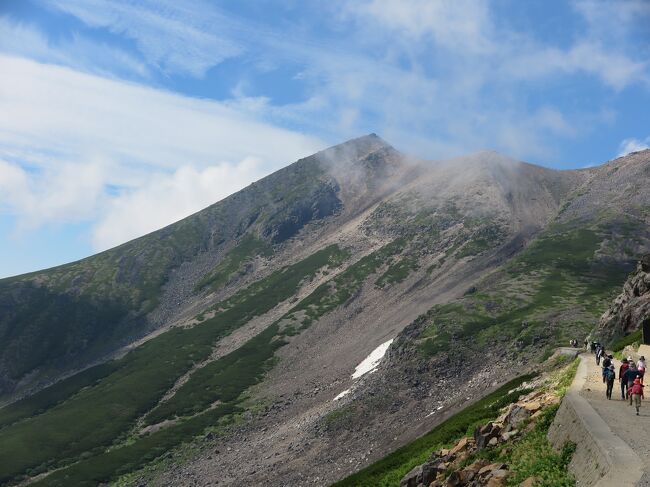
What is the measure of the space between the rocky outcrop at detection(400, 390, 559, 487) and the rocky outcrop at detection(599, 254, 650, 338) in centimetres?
3635

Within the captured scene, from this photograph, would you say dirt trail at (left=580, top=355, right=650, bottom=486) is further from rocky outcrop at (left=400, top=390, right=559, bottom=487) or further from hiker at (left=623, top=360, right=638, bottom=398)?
rocky outcrop at (left=400, top=390, right=559, bottom=487)

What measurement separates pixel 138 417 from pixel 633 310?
4919 inches

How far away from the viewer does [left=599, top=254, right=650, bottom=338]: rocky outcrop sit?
207 ft

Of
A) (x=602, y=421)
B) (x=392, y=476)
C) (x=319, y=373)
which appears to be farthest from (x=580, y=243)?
(x=602, y=421)

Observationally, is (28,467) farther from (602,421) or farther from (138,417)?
(602,421)

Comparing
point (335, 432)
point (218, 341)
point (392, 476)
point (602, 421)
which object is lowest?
point (335, 432)

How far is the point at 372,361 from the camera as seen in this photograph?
128m

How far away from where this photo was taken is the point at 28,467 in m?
129

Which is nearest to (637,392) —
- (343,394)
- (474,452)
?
(474,452)

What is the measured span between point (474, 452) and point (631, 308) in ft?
148

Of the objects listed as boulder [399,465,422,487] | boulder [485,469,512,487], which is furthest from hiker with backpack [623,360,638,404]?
boulder [485,469,512,487]

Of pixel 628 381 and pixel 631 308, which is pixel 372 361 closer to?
pixel 631 308

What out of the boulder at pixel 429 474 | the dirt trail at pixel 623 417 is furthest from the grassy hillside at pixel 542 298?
the boulder at pixel 429 474

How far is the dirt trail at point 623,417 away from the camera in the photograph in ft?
69.5
